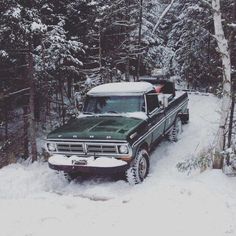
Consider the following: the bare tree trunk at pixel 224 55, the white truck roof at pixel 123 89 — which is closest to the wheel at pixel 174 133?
the white truck roof at pixel 123 89

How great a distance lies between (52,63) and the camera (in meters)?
13.4

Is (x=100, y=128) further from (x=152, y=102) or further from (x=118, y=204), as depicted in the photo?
(x=152, y=102)

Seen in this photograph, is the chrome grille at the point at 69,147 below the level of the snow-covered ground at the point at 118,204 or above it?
above

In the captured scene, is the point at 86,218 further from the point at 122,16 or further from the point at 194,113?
the point at 122,16

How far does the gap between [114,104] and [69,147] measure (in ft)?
6.40

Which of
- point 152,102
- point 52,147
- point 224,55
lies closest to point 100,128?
point 52,147

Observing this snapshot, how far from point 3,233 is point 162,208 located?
107 inches

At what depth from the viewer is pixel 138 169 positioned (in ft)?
28.2

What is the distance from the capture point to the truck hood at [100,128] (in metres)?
8.22

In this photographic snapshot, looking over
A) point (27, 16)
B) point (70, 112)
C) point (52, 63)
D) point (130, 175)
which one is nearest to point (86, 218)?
point (130, 175)

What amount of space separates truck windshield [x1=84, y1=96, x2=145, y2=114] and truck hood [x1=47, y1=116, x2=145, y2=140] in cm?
Result: 38

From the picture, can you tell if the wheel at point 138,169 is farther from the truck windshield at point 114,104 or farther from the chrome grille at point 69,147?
the truck windshield at point 114,104

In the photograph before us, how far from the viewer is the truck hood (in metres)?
8.22

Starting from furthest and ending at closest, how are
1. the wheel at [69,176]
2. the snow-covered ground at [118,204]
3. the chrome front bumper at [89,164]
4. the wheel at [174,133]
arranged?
the wheel at [174,133] → the wheel at [69,176] → the chrome front bumper at [89,164] → the snow-covered ground at [118,204]
